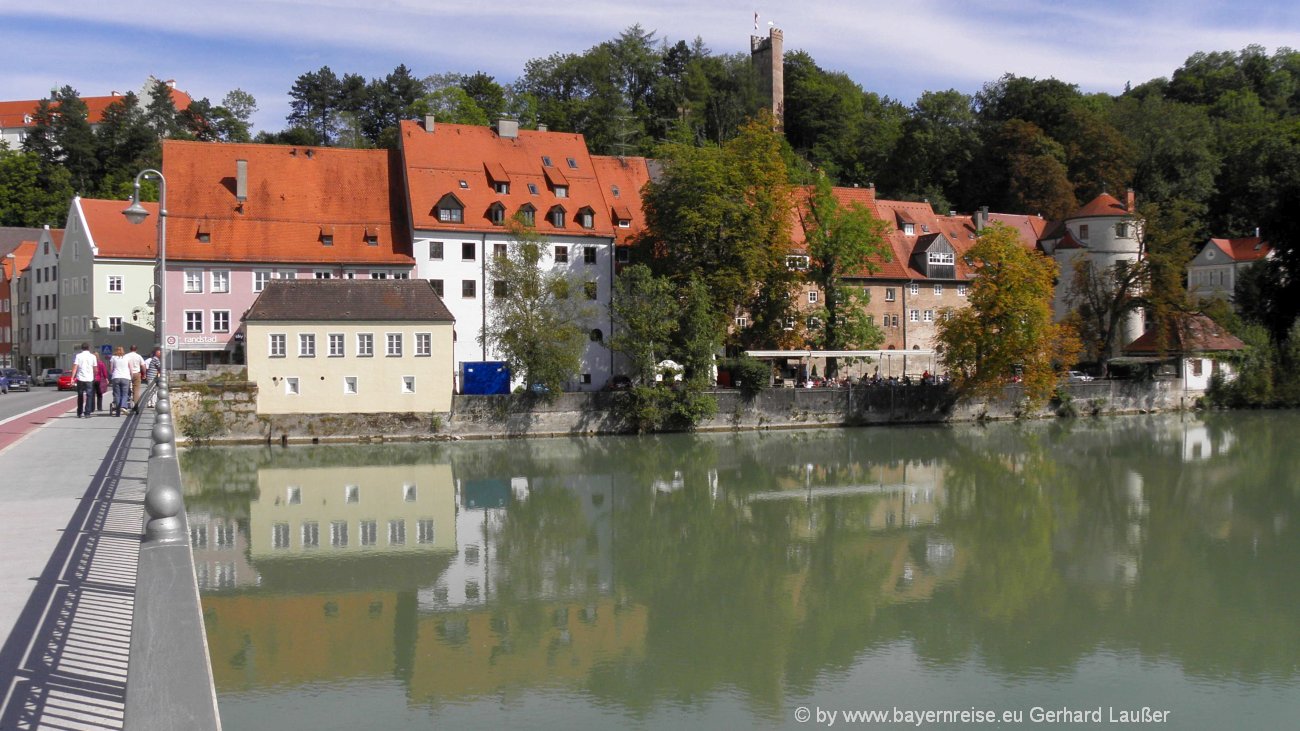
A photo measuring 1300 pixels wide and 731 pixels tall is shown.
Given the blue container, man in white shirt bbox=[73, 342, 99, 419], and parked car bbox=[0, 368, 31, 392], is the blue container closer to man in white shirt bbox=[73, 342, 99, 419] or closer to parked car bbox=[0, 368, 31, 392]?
man in white shirt bbox=[73, 342, 99, 419]

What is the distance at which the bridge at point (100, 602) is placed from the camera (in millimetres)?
4691

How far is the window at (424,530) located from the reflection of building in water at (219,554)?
2.98 meters

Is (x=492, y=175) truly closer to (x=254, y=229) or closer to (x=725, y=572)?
(x=254, y=229)

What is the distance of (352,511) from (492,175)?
25.0 m

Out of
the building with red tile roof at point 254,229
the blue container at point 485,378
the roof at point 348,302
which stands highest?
the building with red tile roof at point 254,229

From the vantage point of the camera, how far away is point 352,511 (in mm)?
23000

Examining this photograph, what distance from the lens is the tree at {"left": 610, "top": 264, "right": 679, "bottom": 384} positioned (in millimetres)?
38656

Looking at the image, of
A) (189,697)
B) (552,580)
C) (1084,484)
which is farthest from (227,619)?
(1084,484)

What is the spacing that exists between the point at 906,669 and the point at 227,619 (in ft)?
27.2

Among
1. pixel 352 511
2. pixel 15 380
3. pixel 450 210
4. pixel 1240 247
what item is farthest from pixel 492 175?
pixel 1240 247

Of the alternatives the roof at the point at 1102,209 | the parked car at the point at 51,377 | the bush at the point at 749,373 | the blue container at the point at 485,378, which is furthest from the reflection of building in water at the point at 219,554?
the roof at the point at 1102,209

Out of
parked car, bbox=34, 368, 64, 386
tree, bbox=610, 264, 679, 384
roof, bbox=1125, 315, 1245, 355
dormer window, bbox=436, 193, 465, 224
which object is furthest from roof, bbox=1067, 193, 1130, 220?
parked car, bbox=34, 368, 64, 386

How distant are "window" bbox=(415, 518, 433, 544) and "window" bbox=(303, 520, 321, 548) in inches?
69.2

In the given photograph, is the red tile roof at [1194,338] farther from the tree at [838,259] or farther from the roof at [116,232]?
the roof at [116,232]
